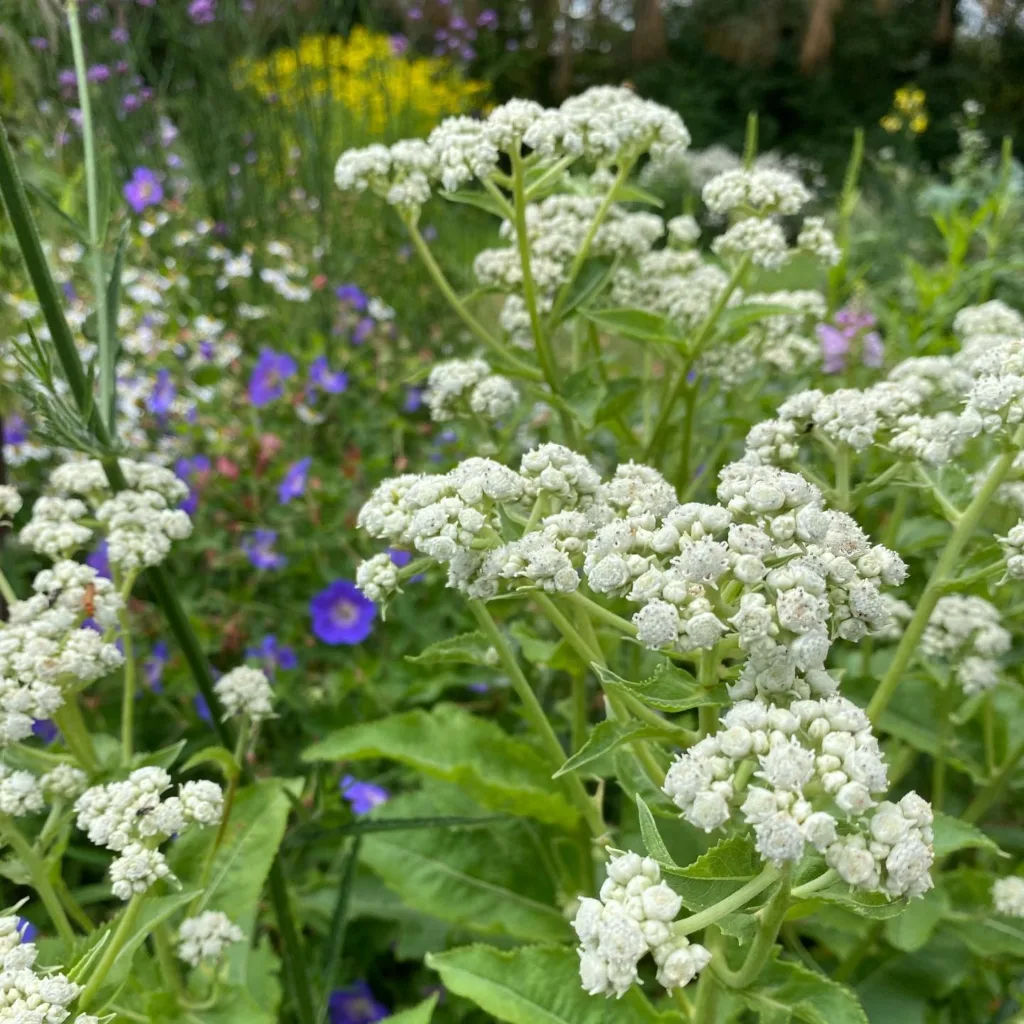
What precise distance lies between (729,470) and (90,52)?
4.54 m

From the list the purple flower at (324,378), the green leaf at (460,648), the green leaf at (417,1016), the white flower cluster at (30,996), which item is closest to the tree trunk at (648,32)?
the purple flower at (324,378)

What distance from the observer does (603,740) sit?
1055mm

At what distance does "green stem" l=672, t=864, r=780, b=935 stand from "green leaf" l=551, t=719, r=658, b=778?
0.60 feet

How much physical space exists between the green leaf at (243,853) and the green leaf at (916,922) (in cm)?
109

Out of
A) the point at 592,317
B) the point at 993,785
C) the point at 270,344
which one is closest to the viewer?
the point at 592,317

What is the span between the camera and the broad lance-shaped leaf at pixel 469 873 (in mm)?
1915

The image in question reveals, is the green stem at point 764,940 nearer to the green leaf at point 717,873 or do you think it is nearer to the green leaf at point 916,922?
the green leaf at point 717,873

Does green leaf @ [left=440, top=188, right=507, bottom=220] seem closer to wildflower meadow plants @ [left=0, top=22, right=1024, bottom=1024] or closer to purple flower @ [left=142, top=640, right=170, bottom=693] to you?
wildflower meadow plants @ [left=0, top=22, right=1024, bottom=1024]

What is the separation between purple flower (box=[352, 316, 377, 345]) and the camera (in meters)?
3.56

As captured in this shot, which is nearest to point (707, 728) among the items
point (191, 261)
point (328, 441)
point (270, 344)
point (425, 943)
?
point (425, 943)

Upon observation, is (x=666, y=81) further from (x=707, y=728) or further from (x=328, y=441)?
(x=707, y=728)

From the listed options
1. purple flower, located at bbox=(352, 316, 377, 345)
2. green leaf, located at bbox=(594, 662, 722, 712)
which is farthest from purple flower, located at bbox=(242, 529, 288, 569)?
green leaf, located at bbox=(594, 662, 722, 712)

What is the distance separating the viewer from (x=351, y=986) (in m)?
2.19

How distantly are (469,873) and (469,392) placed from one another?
0.99 m
